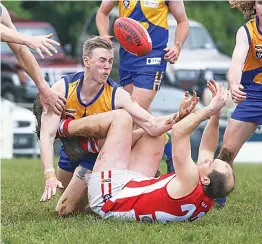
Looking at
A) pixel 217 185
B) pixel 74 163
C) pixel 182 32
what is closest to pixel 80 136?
pixel 74 163

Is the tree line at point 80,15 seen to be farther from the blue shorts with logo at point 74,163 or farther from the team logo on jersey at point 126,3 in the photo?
the blue shorts with logo at point 74,163

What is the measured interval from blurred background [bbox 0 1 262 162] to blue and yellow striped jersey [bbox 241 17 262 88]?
3.93 m

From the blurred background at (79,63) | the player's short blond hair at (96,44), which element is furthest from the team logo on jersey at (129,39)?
the blurred background at (79,63)

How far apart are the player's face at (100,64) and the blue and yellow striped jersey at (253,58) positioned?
4.44ft

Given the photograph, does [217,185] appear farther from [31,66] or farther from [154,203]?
[31,66]

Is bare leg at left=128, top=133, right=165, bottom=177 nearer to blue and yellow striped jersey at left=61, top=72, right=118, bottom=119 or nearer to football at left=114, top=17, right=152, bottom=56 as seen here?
blue and yellow striped jersey at left=61, top=72, right=118, bottom=119

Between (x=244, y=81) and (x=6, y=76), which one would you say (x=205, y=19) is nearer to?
(x=6, y=76)

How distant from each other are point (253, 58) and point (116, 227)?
241 centimetres

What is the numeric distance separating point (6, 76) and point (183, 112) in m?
16.4

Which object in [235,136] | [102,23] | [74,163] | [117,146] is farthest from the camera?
[102,23]

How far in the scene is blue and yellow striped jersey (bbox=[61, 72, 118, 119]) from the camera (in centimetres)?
803

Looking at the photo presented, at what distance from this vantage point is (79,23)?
31.6m

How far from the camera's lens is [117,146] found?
7645 millimetres

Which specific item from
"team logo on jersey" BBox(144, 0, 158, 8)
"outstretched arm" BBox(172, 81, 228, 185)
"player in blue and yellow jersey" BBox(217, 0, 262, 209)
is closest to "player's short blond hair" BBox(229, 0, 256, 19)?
"player in blue and yellow jersey" BBox(217, 0, 262, 209)
